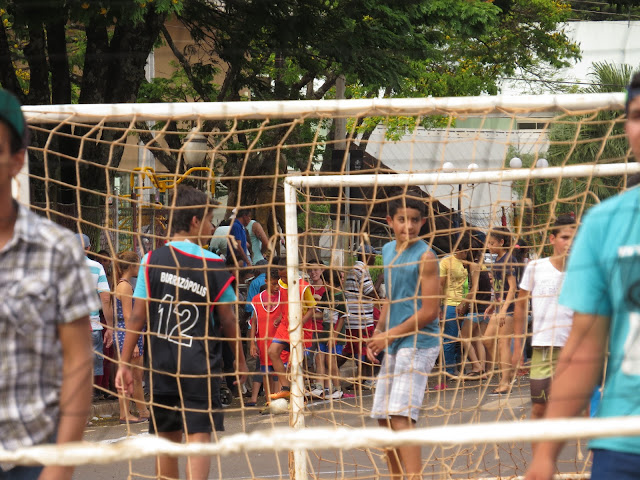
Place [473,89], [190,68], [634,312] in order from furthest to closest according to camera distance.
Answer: [473,89]
[190,68]
[634,312]

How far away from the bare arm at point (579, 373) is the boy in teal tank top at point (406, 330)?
100 inches

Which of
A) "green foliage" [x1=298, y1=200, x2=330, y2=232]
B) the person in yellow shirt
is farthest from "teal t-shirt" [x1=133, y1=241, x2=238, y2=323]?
the person in yellow shirt

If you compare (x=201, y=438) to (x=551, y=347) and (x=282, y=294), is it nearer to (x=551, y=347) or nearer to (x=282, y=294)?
(x=551, y=347)

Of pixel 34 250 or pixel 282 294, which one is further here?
pixel 282 294

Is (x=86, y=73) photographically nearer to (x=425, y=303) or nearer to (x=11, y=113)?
(x=425, y=303)

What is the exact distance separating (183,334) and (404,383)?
1.30 m

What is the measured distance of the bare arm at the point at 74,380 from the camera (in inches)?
90.7

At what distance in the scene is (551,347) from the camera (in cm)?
549

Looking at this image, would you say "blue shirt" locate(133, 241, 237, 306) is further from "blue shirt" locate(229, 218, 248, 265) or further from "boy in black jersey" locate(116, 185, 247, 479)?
"blue shirt" locate(229, 218, 248, 265)

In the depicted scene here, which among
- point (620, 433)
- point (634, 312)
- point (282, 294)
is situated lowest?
point (282, 294)

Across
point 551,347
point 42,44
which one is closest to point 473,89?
point 42,44

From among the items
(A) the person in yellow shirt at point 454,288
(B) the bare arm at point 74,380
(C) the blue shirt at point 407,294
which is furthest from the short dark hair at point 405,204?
(B) the bare arm at point 74,380

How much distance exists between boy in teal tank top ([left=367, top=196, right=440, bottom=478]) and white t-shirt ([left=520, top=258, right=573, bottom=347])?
0.82 m

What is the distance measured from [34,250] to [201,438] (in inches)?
102
